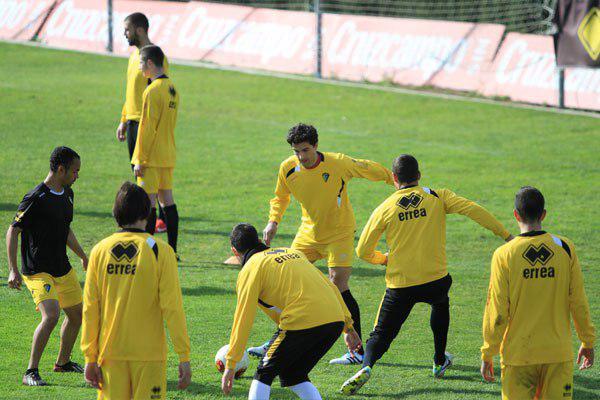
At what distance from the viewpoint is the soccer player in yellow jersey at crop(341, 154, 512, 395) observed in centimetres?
807

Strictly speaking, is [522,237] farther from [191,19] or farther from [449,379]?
[191,19]

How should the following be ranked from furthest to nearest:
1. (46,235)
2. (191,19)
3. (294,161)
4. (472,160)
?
1. (191,19)
2. (472,160)
3. (294,161)
4. (46,235)

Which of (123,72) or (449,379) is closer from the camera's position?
(449,379)

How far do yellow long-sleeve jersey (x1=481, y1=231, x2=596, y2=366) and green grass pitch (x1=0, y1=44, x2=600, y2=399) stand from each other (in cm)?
157

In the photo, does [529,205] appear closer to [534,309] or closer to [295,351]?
[534,309]

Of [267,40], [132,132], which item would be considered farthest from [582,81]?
[132,132]

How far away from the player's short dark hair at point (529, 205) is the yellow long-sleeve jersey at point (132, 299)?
238 cm

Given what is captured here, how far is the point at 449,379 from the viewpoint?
8547 millimetres

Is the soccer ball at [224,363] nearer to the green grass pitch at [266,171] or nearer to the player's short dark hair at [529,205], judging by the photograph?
the green grass pitch at [266,171]

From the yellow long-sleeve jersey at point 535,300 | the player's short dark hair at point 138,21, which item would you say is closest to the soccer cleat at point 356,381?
the yellow long-sleeve jersey at point 535,300

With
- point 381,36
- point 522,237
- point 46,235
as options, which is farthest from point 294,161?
point 381,36

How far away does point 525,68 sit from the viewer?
21.9 metres

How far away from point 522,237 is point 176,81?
18216 mm

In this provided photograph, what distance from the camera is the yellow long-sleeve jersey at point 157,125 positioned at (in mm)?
11734
